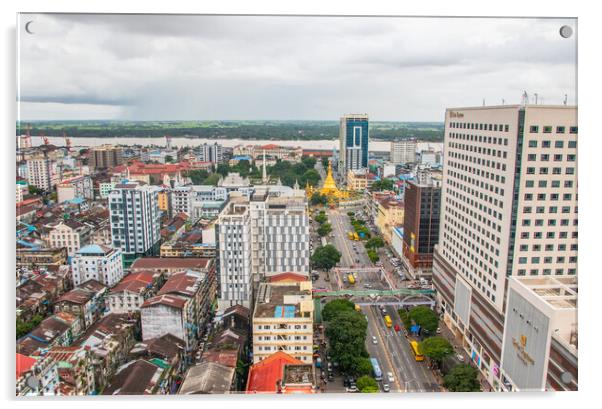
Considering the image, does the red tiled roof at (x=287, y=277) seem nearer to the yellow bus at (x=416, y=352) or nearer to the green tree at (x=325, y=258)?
the green tree at (x=325, y=258)

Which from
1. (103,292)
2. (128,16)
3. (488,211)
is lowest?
(103,292)

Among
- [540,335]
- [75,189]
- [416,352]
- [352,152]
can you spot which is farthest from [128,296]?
[352,152]

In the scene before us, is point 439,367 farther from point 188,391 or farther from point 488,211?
point 188,391

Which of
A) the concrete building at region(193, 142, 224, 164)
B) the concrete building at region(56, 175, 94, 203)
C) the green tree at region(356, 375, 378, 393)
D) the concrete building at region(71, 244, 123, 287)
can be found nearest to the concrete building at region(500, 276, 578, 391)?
the green tree at region(356, 375, 378, 393)

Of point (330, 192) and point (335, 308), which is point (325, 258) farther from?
point (330, 192)

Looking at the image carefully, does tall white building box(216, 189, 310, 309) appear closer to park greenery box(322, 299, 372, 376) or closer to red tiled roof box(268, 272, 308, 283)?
red tiled roof box(268, 272, 308, 283)

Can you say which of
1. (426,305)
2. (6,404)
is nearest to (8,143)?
(6,404)
